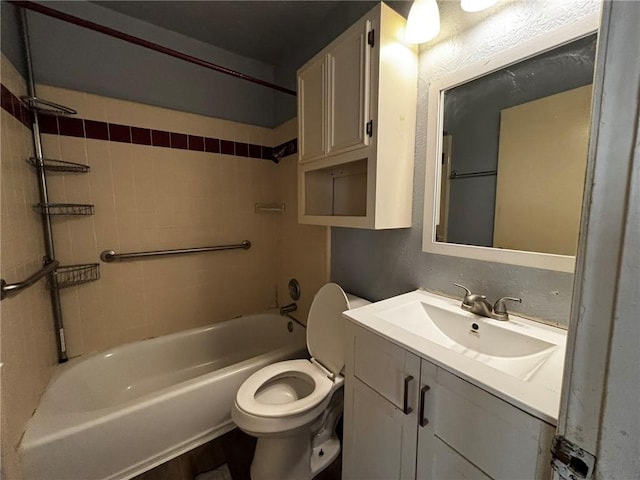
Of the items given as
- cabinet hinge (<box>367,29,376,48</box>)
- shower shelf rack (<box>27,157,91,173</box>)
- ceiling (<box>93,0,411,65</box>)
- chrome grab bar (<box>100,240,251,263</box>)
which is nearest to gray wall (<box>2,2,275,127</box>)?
ceiling (<box>93,0,411,65</box>)

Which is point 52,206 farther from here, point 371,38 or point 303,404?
point 371,38

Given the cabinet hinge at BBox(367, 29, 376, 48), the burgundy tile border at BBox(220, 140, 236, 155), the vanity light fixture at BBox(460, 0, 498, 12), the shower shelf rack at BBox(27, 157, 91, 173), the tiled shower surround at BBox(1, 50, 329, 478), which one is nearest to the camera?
the vanity light fixture at BBox(460, 0, 498, 12)

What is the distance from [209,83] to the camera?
6.59 feet

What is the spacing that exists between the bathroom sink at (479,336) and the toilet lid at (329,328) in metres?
0.32

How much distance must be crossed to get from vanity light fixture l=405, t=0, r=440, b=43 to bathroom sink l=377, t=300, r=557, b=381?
105cm

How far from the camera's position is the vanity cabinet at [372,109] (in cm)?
110

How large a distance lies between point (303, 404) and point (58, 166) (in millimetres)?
1813

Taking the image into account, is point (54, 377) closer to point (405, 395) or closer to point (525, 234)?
point (405, 395)

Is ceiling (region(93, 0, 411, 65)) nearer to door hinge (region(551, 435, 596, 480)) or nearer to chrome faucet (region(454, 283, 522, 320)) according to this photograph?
chrome faucet (region(454, 283, 522, 320))

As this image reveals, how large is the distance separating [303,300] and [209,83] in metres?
1.76

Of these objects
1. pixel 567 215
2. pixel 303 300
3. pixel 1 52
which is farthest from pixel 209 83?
pixel 567 215

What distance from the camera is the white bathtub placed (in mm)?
1130

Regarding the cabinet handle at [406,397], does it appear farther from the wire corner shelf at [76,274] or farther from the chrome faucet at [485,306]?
the wire corner shelf at [76,274]

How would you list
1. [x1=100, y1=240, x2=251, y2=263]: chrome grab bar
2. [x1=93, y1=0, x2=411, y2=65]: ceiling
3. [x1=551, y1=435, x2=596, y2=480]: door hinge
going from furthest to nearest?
[x1=100, y1=240, x2=251, y2=263]: chrome grab bar
[x1=93, y1=0, x2=411, y2=65]: ceiling
[x1=551, y1=435, x2=596, y2=480]: door hinge
